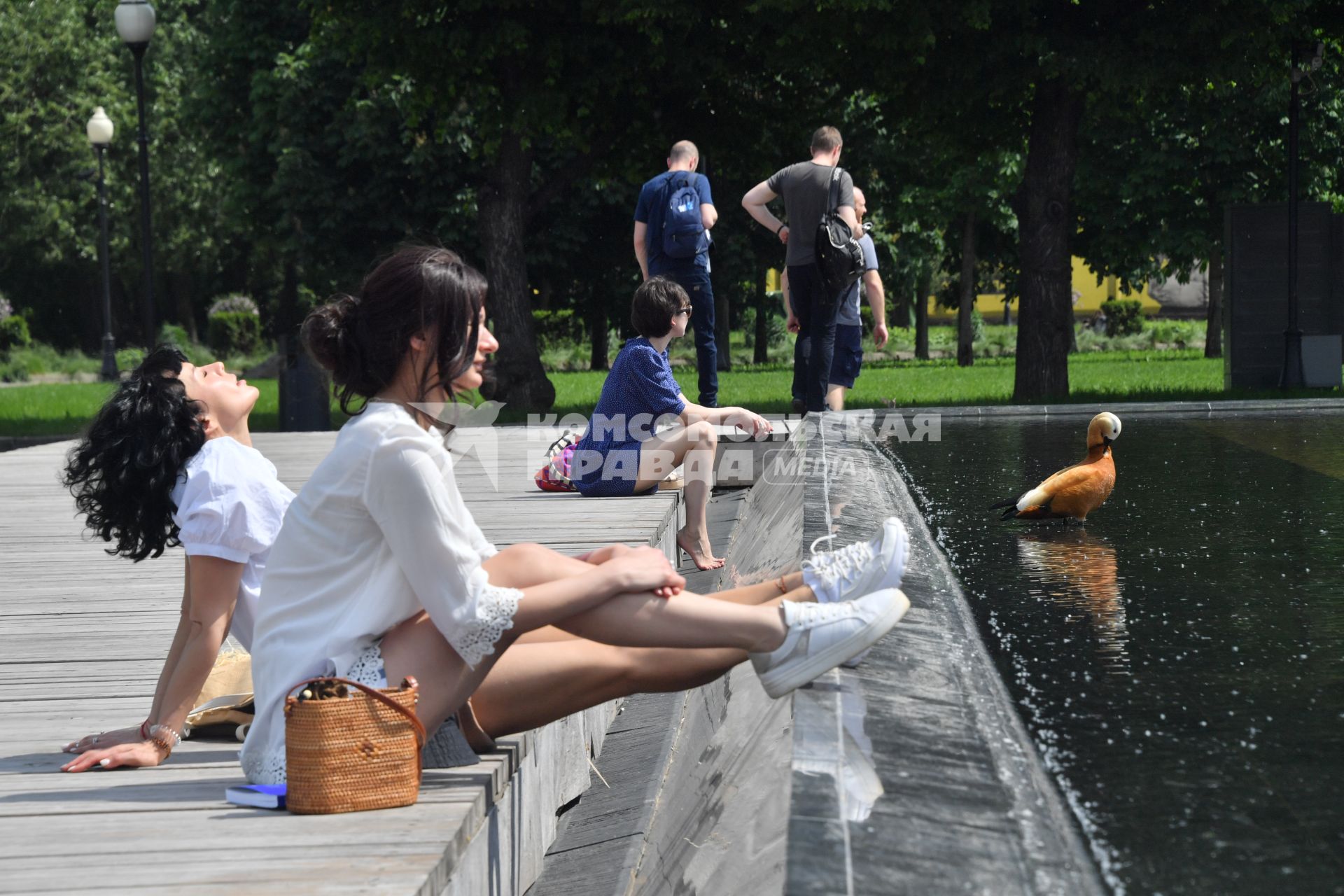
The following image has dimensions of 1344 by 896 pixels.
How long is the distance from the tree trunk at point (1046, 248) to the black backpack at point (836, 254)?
23.9ft

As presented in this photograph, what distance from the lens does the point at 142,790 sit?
3.35 metres

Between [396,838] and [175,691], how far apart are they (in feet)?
3.37

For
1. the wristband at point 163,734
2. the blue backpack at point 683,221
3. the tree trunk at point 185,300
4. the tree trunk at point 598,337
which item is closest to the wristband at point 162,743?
the wristband at point 163,734

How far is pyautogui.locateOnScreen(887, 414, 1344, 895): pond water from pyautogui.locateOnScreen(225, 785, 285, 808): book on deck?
4.97 ft

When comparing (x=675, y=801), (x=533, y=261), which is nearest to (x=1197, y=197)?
(x=533, y=261)

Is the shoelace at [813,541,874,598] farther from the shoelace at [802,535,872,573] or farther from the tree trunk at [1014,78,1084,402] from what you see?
the tree trunk at [1014,78,1084,402]

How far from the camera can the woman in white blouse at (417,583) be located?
313 centimetres

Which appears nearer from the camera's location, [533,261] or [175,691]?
[175,691]

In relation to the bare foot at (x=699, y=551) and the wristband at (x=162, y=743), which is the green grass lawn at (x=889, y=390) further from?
the wristband at (x=162, y=743)

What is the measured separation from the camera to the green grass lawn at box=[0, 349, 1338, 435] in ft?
55.4

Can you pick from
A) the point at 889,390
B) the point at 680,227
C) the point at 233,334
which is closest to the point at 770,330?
the point at 233,334

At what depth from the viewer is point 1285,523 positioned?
18.8 ft

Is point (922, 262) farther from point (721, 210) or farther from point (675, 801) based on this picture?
point (675, 801)

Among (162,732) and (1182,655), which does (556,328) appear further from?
(1182,655)
